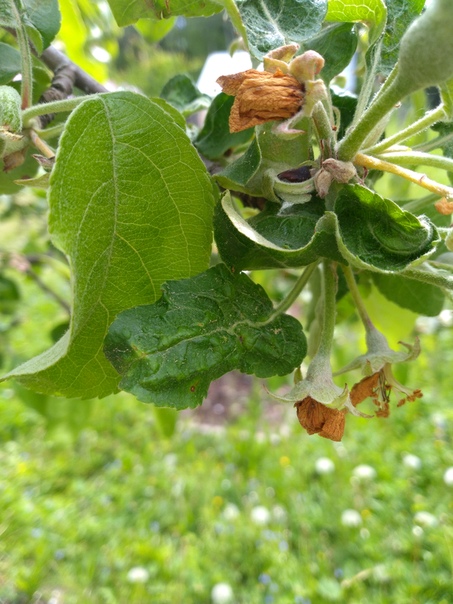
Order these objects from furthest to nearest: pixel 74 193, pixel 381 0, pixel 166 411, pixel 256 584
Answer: pixel 256 584 < pixel 166 411 < pixel 381 0 < pixel 74 193

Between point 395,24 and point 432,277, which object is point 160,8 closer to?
point 395,24

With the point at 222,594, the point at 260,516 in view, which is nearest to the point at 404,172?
the point at 222,594

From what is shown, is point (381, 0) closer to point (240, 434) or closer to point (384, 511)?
point (384, 511)

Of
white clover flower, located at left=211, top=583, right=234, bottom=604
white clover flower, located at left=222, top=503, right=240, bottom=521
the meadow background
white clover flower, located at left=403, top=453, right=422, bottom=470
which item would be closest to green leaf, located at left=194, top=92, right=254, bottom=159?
the meadow background

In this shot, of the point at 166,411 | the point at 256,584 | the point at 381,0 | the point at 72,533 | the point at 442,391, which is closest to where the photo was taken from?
the point at 381,0

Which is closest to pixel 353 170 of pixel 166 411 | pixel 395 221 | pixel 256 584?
pixel 395 221

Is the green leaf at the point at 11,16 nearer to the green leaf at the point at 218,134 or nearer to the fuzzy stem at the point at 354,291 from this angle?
the green leaf at the point at 218,134

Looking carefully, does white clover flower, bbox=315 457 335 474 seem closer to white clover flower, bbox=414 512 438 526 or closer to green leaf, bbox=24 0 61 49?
white clover flower, bbox=414 512 438 526
